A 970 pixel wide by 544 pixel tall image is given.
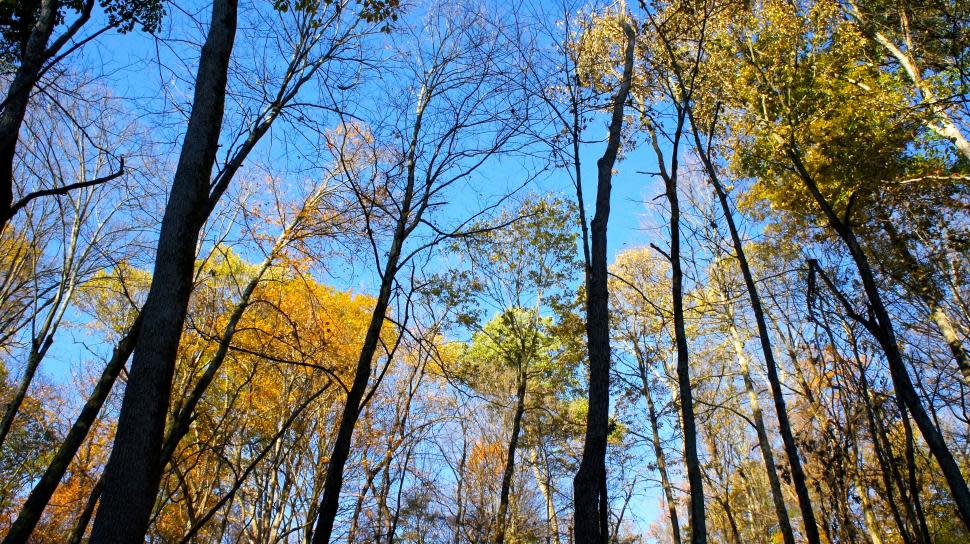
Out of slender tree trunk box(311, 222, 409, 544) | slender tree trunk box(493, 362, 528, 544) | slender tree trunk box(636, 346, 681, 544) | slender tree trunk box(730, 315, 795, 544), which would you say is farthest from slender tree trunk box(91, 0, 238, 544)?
slender tree trunk box(636, 346, 681, 544)

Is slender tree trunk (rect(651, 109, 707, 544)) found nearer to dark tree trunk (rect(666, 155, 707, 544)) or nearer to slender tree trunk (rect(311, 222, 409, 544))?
dark tree trunk (rect(666, 155, 707, 544))

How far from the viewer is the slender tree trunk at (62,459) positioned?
10.5ft

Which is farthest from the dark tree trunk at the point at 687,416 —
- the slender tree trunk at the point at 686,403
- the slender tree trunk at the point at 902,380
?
the slender tree trunk at the point at 902,380

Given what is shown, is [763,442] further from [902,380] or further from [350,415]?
[350,415]

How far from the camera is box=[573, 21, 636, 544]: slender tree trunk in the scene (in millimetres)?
2869

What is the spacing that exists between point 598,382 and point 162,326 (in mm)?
2436

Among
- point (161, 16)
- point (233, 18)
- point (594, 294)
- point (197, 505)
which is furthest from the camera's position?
point (197, 505)

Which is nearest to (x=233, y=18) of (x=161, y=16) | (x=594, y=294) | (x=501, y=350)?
(x=161, y=16)

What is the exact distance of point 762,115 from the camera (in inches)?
299

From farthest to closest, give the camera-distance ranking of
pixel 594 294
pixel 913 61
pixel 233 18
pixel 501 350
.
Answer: pixel 501 350, pixel 913 61, pixel 594 294, pixel 233 18

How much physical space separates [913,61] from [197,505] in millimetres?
14704

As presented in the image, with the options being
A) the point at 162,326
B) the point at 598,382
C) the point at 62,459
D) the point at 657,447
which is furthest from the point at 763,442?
the point at 62,459

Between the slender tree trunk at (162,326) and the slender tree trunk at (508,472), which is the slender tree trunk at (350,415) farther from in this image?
the slender tree trunk at (508,472)

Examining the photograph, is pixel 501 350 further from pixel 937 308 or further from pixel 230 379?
pixel 937 308
